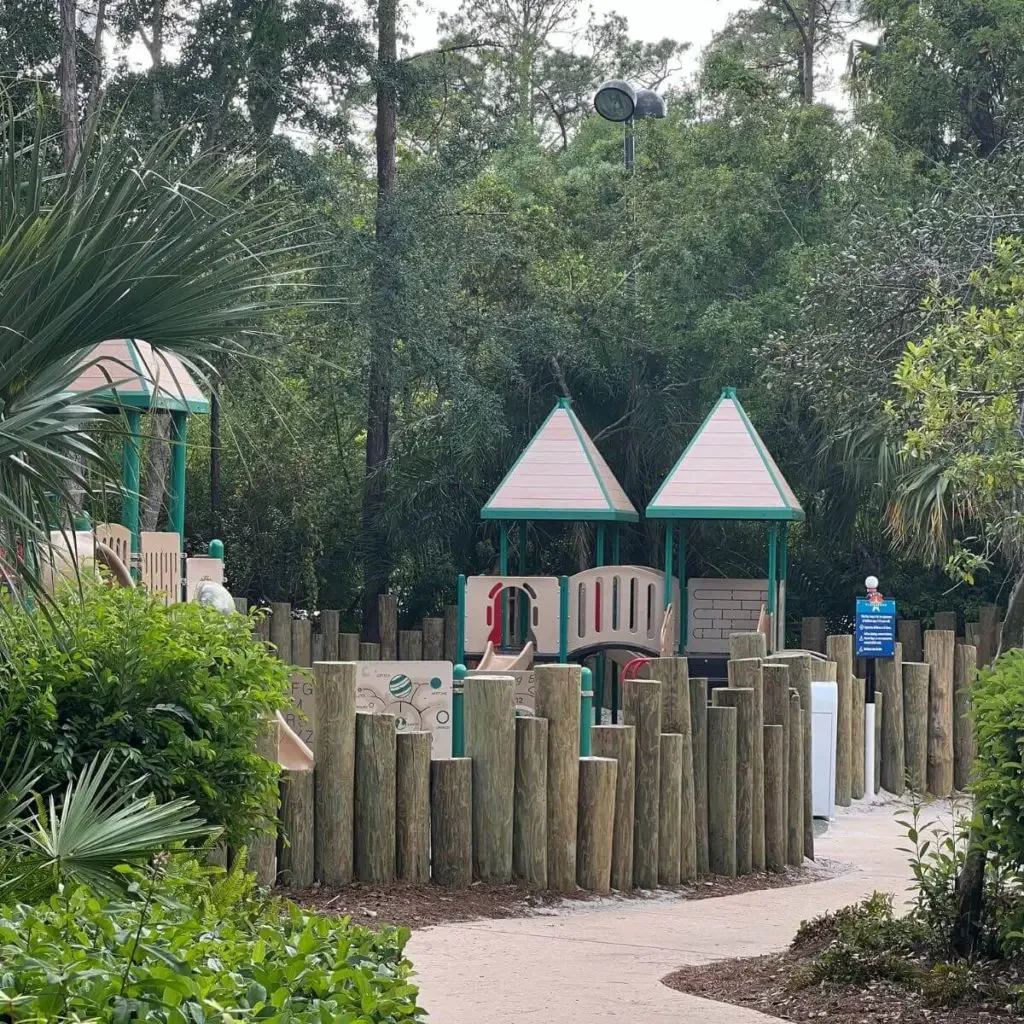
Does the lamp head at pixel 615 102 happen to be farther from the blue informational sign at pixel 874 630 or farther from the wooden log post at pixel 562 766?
the wooden log post at pixel 562 766

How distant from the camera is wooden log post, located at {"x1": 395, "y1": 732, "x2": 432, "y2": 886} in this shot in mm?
8812

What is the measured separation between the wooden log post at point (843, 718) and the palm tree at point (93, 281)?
10153 mm

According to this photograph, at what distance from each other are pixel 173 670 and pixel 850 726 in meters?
9.09

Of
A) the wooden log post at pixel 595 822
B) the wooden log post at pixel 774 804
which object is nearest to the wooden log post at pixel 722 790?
the wooden log post at pixel 774 804

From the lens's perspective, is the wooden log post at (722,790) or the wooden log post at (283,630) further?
the wooden log post at (283,630)

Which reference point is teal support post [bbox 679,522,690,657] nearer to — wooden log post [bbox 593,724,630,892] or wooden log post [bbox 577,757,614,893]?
wooden log post [bbox 593,724,630,892]

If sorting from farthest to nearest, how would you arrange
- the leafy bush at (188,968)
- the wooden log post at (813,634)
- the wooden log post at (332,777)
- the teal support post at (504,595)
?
the wooden log post at (813,634) < the teal support post at (504,595) < the wooden log post at (332,777) < the leafy bush at (188,968)

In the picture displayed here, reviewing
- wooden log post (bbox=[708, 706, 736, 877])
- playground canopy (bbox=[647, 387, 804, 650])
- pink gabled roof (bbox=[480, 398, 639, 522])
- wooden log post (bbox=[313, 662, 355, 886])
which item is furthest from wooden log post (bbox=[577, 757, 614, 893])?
pink gabled roof (bbox=[480, 398, 639, 522])

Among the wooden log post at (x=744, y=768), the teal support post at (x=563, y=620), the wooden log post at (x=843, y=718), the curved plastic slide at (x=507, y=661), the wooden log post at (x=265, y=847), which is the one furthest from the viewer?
the teal support post at (x=563, y=620)

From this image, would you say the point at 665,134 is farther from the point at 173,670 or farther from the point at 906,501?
the point at 173,670

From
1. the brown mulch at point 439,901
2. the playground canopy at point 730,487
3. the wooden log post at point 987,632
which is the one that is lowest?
the brown mulch at point 439,901

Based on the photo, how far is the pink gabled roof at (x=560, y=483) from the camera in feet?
62.0

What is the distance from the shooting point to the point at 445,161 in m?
21.9

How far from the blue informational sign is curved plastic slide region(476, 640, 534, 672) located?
309 cm
